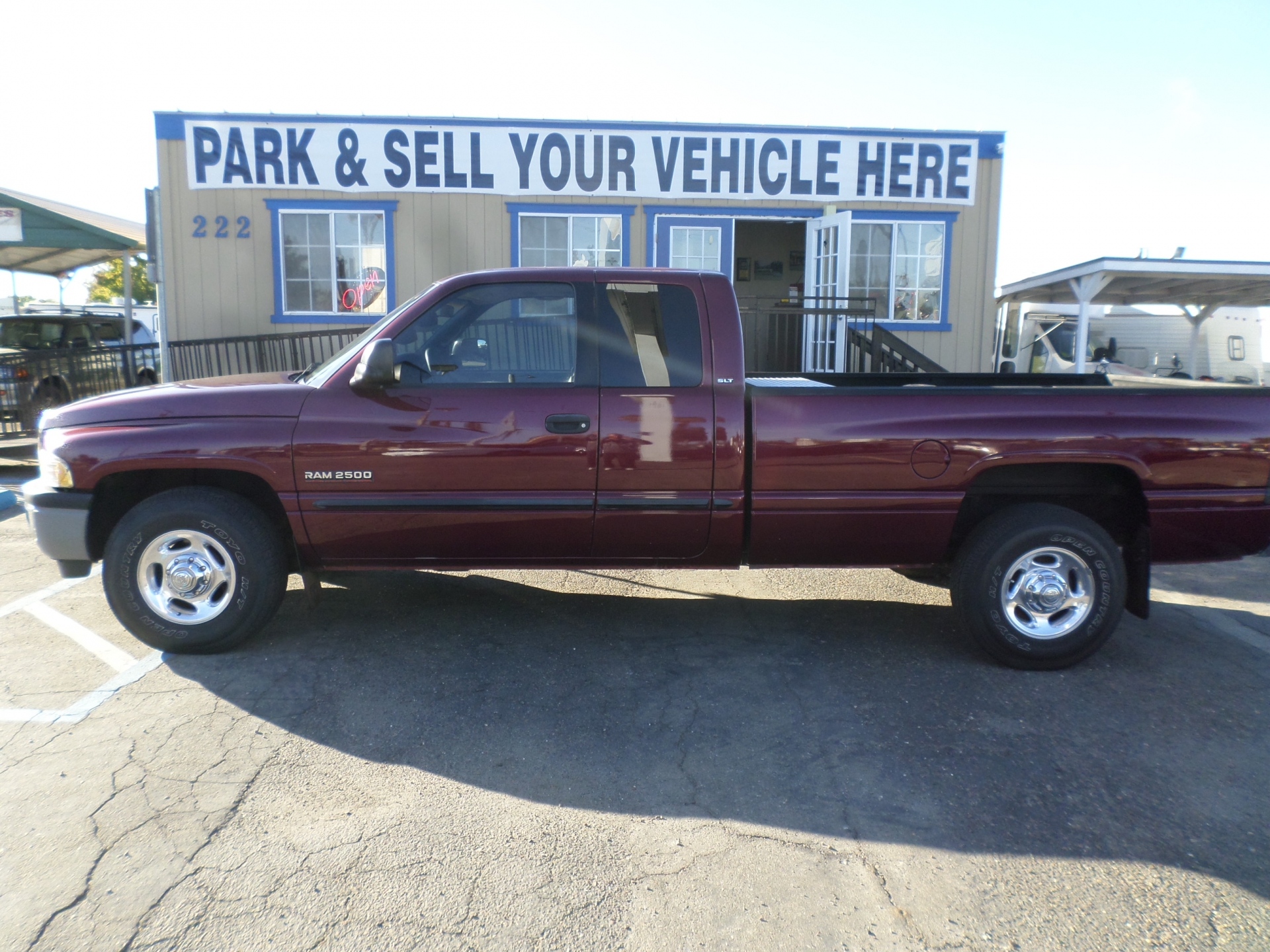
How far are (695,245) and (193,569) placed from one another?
942 cm

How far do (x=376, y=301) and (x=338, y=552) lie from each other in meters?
8.87

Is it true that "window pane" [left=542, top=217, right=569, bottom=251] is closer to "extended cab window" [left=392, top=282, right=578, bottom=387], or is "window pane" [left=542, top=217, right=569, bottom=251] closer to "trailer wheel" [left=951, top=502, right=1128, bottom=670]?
"extended cab window" [left=392, top=282, right=578, bottom=387]

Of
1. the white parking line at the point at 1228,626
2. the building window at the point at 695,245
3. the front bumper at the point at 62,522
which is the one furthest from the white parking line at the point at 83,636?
the building window at the point at 695,245

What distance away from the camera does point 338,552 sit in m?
4.55

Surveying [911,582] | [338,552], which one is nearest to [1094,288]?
[911,582]

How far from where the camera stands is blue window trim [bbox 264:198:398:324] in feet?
A: 40.9

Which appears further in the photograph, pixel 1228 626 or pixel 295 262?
pixel 295 262

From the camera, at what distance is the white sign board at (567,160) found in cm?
1224

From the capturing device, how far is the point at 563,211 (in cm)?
1249

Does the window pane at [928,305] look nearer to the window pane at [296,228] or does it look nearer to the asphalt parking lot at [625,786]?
the asphalt parking lot at [625,786]

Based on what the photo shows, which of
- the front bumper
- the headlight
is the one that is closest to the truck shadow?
the front bumper

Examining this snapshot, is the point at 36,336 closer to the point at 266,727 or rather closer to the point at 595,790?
the point at 266,727

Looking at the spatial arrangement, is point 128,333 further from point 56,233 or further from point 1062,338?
point 1062,338

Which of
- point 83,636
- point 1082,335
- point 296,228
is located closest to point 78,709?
point 83,636
